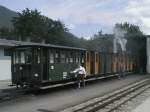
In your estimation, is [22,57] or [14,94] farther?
[22,57]

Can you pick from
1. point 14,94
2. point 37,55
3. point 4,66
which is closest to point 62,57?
point 37,55

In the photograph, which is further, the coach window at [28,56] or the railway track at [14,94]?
the coach window at [28,56]

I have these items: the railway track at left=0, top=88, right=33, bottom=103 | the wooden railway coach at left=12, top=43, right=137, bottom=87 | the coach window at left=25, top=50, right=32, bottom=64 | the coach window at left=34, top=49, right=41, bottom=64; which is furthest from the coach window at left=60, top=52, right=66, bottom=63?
the railway track at left=0, top=88, right=33, bottom=103

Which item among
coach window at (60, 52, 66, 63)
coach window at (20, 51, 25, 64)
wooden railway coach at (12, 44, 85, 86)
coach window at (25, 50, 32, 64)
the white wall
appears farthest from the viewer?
the white wall

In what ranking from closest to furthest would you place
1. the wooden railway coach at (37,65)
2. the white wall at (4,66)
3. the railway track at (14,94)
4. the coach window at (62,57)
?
the railway track at (14,94) → the wooden railway coach at (37,65) → the coach window at (62,57) → the white wall at (4,66)

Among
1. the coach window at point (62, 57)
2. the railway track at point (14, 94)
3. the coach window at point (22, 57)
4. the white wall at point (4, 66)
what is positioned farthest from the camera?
the white wall at point (4, 66)

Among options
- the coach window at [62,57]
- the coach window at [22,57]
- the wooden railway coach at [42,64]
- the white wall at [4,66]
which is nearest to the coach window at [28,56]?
the wooden railway coach at [42,64]

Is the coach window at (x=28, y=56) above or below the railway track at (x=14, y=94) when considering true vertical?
above

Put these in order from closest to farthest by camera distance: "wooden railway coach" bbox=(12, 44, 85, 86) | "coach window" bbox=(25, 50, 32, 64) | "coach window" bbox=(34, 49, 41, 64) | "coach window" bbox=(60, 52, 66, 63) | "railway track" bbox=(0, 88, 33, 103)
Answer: "railway track" bbox=(0, 88, 33, 103), "wooden railway coach" bbox=(12, 44, 85, 86), "coach window" bbox=(34, 49, 41, 64), "coach window" bbox=(25, 50, 32, 64), "coach window" bbox=(60, 52, 66, 63)

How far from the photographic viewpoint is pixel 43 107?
58.0 ft

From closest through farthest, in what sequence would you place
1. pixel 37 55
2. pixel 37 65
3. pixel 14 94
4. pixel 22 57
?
pixel 14 94 < pixel 37 65 < pixel 37 55 < pixel 22 57

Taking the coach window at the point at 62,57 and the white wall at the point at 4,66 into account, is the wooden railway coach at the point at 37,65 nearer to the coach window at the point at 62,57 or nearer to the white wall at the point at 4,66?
the coach window at the point at 62,57

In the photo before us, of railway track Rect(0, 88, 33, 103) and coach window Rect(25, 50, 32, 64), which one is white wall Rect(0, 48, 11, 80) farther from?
railway track Rect(0, 88, 33, 103)

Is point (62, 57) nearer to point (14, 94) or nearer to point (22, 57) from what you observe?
point (22, 57)
